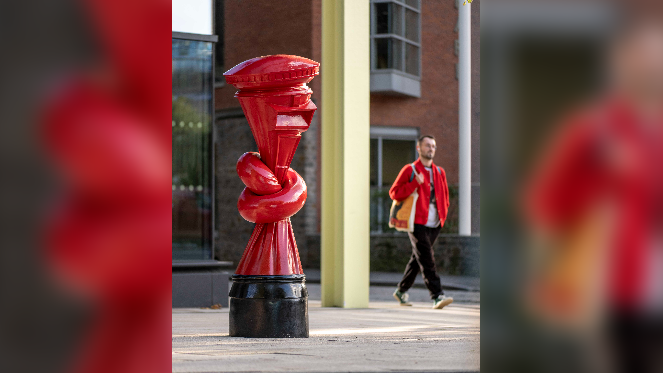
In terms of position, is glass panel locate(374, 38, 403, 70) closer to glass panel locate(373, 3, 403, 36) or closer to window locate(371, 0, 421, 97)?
window locate(371, 0, 421, 97)

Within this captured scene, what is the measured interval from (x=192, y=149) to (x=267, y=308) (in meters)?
4.14

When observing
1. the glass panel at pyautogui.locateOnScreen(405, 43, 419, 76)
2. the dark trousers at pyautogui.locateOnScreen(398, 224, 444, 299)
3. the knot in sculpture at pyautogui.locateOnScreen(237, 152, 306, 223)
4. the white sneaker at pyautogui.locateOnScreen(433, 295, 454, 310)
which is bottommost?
the white sneaker at pyautogui.locateOnScreen(433, 295, 454, 310)

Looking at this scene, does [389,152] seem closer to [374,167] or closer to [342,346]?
[374,167]

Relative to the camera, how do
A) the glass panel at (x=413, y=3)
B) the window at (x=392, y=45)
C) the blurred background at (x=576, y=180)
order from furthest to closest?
the glass panel at (x=413, y=3)
the window at (x=392, y=45)
the blurred background at (x=576, y=180)

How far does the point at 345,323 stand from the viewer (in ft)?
20.3

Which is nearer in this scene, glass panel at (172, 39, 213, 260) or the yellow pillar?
the yellow pillar

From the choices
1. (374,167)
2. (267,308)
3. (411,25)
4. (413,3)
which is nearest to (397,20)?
(411,25)

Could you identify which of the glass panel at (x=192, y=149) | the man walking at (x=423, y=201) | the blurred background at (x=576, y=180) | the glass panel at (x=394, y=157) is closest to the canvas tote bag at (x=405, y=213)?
the man walking at (x=423, y=201)

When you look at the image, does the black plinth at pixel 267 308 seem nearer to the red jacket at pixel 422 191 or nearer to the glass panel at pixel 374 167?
the red jacket at pixel 422 191

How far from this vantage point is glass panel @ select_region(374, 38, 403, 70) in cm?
2081

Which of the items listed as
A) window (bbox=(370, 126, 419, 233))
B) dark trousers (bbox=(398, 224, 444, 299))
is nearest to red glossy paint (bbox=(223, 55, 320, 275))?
dark trousers (bbox=(398, 224, 444, 299))

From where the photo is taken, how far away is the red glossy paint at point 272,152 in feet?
15.9

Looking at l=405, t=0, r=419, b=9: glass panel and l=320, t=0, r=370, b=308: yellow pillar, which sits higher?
l=405, t=0, r=419, b=9: glass panel

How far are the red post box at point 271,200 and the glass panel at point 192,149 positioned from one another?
3.62 m
